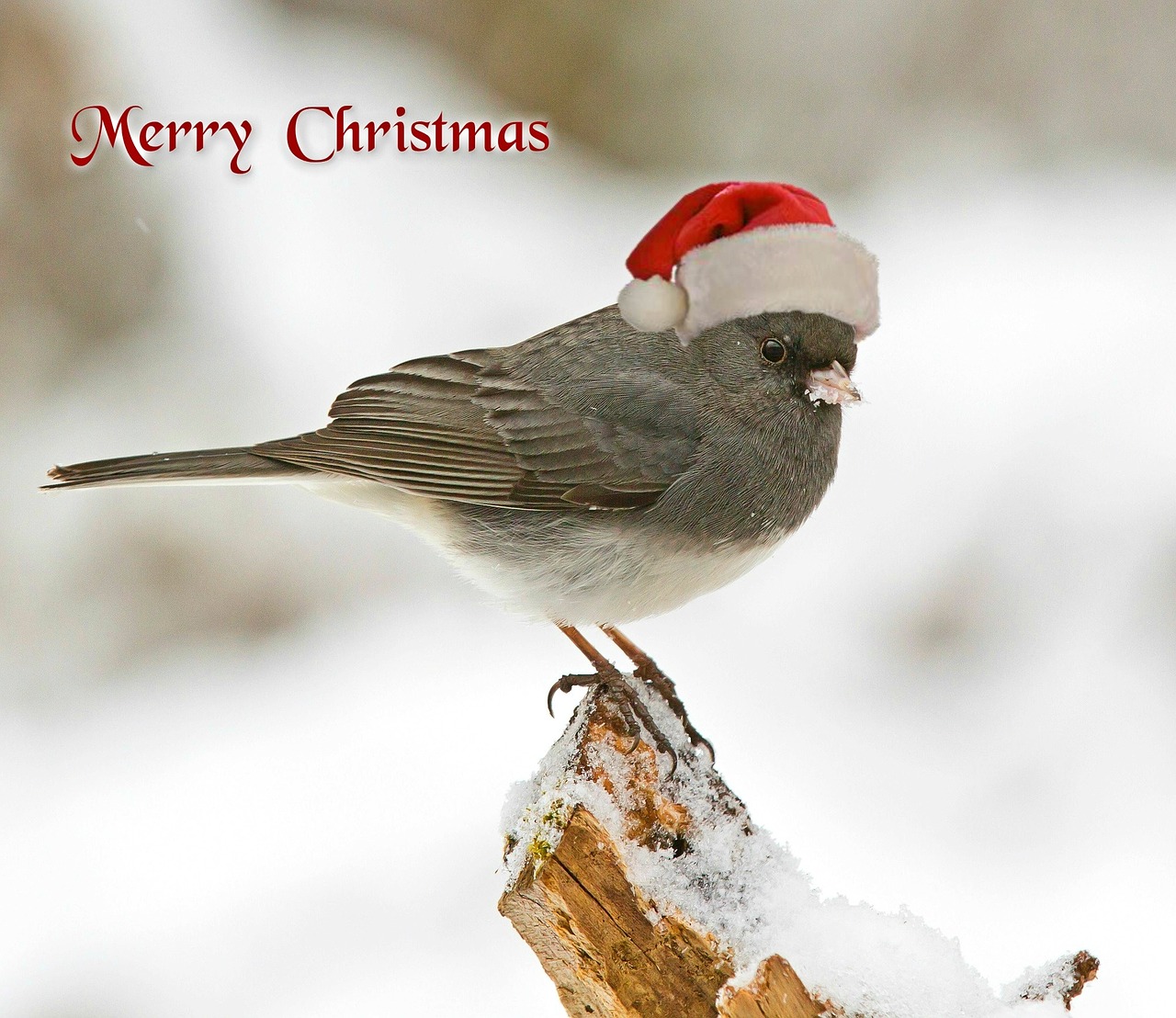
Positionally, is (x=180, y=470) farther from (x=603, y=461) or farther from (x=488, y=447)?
(x=603, y=461)

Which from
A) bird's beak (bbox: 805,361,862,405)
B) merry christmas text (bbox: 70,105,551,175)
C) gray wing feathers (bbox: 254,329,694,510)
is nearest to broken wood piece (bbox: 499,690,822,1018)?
gray wing feathers (bbox: 254,329,694,510)

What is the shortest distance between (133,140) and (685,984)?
4.05 metres

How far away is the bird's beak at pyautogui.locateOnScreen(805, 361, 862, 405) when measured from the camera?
2203 mm

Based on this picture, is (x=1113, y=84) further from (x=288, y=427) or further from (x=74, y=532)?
(x=74, y=532)

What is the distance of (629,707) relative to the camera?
222cm

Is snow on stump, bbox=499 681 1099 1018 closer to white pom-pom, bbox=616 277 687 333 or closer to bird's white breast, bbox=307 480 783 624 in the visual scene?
bird's white breast, bbox=307 480 783 624

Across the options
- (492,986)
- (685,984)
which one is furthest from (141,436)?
(685,984)

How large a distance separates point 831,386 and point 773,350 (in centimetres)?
14

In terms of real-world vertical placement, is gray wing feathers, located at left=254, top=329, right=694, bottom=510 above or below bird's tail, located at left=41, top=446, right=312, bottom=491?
below

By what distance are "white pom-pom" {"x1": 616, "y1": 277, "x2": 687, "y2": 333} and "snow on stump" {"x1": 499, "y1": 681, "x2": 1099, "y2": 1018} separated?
79 cm

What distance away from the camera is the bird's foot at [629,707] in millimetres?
2150

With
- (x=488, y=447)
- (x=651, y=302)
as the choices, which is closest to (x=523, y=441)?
(x=488, y=447)

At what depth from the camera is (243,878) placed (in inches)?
141

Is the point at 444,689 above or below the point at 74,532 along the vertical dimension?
below
